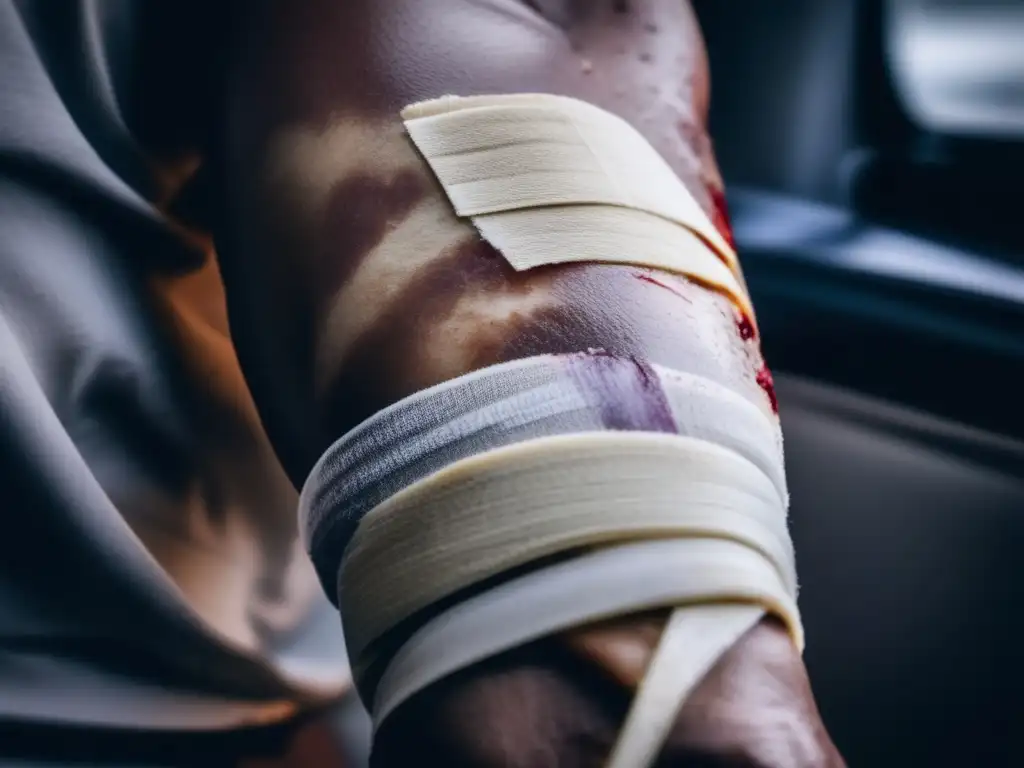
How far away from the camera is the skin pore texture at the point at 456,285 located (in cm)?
36

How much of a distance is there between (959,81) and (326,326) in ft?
3.53

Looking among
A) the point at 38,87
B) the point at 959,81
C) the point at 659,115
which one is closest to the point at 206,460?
the point at 38,87

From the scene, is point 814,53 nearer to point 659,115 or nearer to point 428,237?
point 659,115

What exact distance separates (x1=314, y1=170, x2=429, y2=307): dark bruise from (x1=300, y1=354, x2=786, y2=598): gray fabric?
3.4 inches

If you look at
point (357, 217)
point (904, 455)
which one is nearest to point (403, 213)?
point (357, 217)

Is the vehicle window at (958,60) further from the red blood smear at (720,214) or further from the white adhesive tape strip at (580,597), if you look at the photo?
the white adhesive tape strip at (580,597)

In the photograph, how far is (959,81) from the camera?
48.3 inches

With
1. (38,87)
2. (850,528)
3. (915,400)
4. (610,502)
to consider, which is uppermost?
(38,87)

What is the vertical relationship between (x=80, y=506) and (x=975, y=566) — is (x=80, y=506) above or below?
above

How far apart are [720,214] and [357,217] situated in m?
0.20

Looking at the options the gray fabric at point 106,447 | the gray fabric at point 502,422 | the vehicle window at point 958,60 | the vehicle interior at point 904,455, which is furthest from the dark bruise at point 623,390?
the vehicle window at point 958,60

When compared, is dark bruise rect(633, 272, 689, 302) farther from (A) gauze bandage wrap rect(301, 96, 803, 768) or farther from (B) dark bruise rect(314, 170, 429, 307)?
(B) dark bruise rect(314, 170, 429, 307)

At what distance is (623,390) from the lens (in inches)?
15.8

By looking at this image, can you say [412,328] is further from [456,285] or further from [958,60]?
[958,60]
